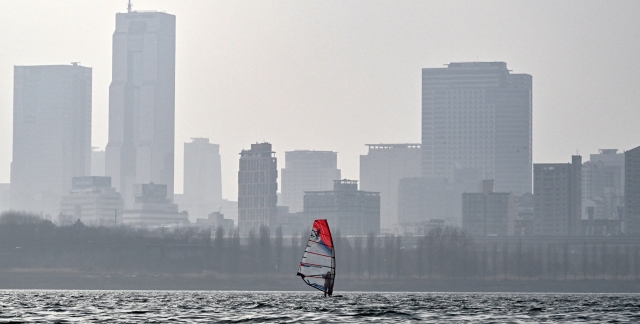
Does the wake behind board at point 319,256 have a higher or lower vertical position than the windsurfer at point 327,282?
higher

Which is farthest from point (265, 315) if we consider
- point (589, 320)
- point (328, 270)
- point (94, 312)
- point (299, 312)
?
point (328, 270)

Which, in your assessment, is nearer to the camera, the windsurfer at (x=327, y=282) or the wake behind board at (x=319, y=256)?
the wake behind board at (x=319, y=256)

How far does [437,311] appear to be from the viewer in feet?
311

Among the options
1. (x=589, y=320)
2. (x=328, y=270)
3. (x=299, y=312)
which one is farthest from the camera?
(x=328, y=270)

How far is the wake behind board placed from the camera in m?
110

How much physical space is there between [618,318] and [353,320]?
623 inches

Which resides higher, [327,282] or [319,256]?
[319,256]

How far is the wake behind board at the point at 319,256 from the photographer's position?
110 metres

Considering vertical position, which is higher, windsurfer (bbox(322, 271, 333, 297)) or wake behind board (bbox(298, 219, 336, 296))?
wake behind board (bbox(298, 219, 336, 296))

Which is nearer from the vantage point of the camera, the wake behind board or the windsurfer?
the wake behind board

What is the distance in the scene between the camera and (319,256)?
110312 mm

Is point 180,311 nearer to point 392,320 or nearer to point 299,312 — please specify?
point 299,312

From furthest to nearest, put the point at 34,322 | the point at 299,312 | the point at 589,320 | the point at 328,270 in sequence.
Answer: the point at 328,270 < the point at 299,312 < the point at 589,320 < the point at 34,322

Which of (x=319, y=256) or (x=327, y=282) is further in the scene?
(x=327, y=282)
